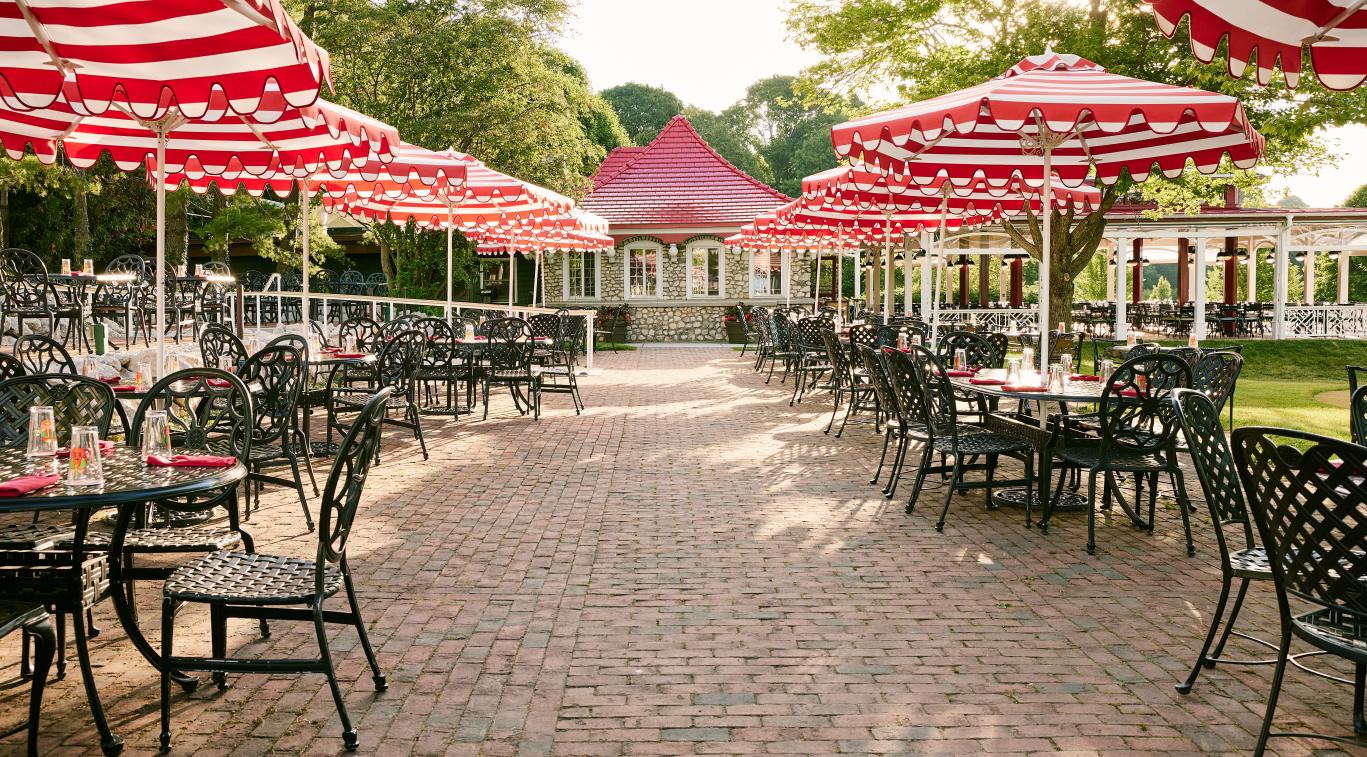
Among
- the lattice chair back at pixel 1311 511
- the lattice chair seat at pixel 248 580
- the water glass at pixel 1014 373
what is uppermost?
the water glass at pixel 1014 373

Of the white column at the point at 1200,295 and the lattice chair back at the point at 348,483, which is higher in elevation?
the white column at the point at 1200,295

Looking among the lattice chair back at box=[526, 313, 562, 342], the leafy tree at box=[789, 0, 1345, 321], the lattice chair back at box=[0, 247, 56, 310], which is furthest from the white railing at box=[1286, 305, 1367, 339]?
the lattice chair back at box=[0, 247, 56, 310]

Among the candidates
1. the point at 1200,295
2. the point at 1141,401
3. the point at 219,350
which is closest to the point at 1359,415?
the point at 1141,401

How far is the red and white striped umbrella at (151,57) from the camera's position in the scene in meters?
4.46

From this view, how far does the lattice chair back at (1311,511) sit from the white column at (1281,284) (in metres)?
25.3

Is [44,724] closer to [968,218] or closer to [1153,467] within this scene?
[1153,467]

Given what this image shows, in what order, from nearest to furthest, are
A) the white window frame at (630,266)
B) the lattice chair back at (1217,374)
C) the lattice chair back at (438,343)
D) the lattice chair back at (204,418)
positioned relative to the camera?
the lattice chair back at (204,418) < the lattice chair back at (1217,374) < the lattice chair back at (438,343) < the white window frame at (630,266)

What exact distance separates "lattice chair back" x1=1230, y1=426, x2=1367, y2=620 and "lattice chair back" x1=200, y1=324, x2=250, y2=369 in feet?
20.9

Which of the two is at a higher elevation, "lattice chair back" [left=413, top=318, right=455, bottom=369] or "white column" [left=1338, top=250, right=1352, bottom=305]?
"white column" [left=1338, top=250, right=1352, bottom=305]

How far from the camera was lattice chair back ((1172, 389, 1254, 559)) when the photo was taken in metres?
3.57

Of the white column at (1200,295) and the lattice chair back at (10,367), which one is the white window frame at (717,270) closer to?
the white column at (1200,295)

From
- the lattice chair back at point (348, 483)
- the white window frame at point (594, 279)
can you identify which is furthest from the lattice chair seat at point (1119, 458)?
the white window frame at point (594, 279)

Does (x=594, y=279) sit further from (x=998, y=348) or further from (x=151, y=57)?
(x=151, y=57)

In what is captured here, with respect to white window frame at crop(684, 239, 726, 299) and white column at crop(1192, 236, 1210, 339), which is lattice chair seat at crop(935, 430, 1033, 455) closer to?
white column at crop(1192, 236, 1210, 339)
